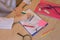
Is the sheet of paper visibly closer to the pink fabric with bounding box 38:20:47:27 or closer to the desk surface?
the desk surface

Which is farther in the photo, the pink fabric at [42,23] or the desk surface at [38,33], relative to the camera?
the pink fabric at [42,23]

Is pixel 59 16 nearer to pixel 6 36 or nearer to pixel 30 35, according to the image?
pixel 30 35

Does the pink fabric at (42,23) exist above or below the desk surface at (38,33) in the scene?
above

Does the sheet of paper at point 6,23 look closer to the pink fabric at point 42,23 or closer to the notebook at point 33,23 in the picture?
the notebook at point 33,23

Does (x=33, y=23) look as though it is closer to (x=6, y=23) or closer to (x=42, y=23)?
(x=42, y=23)

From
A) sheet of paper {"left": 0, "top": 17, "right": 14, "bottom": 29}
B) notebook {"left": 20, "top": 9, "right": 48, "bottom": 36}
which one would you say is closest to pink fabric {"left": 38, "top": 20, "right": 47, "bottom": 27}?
notebook {"left": 20, "top": 9, "right": 48, "bottom": 36}

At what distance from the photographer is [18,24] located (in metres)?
1.06

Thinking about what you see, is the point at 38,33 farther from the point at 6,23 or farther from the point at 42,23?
the point at 6,23

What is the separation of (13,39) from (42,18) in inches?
12.7

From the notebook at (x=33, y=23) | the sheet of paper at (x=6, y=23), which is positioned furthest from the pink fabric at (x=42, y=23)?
the sheet of paper at (x=6, y=23)

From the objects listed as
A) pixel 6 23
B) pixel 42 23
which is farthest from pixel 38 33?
pixel 6 23

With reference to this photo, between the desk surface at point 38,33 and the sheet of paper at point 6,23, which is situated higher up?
the sheet of paper at point 6,23

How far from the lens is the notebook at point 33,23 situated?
3.26 ft

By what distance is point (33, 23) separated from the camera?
1055 millimetres
